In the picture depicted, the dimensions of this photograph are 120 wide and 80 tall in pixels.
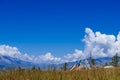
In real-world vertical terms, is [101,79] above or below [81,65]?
below

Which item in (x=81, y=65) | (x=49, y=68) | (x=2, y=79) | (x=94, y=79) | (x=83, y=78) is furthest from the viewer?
(x=81, y=65)

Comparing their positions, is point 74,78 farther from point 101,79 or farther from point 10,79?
Answer: point 10,79

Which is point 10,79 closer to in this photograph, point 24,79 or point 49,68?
point 24,79

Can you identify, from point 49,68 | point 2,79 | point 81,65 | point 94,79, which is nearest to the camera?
point 94,79

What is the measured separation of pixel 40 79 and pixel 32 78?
35 centimetres

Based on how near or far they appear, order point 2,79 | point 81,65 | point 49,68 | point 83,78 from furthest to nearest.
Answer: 1. point 81,65
2. point 49,68
3. point 2,79
4. point 83,78

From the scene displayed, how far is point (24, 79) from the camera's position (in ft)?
29.2

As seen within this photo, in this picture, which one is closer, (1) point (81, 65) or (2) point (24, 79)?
(2) point (24, 79)

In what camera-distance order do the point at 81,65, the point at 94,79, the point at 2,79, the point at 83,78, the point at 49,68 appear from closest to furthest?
the point at 94,79 < the point at 83,78 < the point at 2,79 < the point at 49,68 < the point at 81,65

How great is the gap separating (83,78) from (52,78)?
3.06 feet

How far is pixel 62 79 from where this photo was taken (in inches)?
349

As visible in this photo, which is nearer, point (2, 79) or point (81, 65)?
point (2, 79)

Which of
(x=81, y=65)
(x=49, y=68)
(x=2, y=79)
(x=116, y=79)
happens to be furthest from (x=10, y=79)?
(x=81, y=65)

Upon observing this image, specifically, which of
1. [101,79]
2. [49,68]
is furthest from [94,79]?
[49,68]
